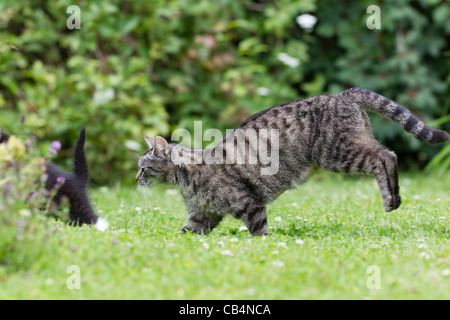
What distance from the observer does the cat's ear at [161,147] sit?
5.54 m

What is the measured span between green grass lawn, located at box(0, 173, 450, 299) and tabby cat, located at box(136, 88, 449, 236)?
319mm

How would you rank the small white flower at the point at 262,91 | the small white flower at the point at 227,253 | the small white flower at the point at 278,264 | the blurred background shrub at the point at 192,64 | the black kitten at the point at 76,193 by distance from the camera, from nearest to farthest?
1. the small white flower at the point at 278,264
2. the small white flower at the point at 227,253
3. the black kitten at the point at 76,193
4. the blurred background shrub at the point at 192,64
5. the small white flower at the point at 262,91

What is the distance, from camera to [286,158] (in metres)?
5.49

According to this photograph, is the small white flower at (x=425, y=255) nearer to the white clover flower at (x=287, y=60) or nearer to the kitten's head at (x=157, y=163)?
→ the kitten's head at (x=157, y=163)

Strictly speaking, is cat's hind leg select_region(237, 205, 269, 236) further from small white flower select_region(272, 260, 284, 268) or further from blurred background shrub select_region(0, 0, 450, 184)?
blurred background shrub select_region(0, 0, 450, 184)

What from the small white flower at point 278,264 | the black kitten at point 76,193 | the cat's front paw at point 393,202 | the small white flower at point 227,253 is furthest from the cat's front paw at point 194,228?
the cat's front paw at point 393,202

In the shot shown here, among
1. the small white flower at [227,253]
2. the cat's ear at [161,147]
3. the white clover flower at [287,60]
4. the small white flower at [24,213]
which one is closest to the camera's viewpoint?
the small white flower at [24,213]

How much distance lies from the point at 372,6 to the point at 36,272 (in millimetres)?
7964

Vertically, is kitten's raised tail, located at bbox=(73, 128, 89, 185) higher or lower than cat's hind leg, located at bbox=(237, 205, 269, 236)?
higher

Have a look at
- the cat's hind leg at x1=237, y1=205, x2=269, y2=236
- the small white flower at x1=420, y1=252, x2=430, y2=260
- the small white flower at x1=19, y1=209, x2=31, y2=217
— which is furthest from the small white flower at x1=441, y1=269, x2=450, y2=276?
the small white flower at x1=19, y1=209, x2=31, y2=217

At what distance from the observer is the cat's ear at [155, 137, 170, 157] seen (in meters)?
5.54
